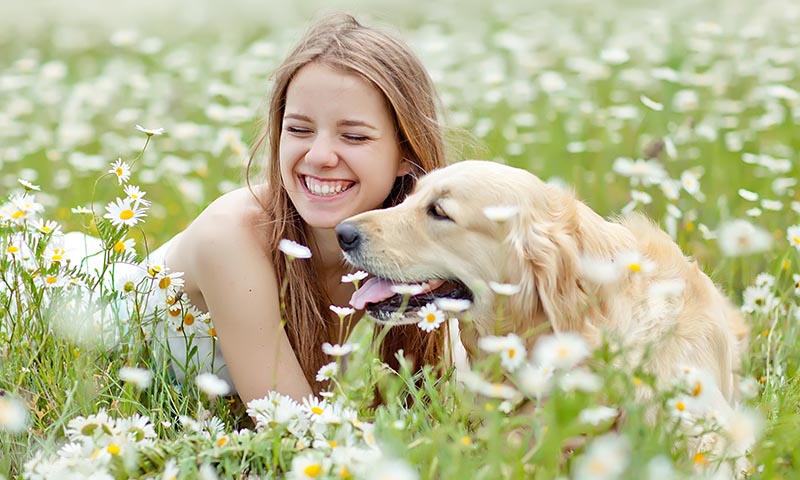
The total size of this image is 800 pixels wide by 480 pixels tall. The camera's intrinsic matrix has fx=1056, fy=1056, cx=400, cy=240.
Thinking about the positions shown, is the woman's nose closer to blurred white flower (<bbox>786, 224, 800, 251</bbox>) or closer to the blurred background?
the blurred background

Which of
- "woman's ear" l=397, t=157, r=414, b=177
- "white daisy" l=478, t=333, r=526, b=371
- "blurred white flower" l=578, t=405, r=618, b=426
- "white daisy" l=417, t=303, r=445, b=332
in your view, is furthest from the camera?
"woman's ear" l=397, t=157, r=414, b=177

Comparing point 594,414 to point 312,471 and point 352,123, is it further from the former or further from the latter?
point 352,123

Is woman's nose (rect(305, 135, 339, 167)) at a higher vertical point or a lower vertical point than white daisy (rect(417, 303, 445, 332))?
higher

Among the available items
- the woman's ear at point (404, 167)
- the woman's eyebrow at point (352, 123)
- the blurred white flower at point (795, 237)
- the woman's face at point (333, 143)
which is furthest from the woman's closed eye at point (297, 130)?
the blurred white flower at point (795, 237)

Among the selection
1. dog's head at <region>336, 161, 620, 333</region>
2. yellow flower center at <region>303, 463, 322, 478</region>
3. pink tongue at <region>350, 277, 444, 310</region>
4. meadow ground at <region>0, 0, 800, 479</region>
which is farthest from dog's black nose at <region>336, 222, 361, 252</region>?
yellow flower center at <region>303, 463, 322, 478</region>

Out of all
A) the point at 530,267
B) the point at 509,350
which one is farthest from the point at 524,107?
the point at 509,350

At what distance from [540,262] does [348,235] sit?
0.56 meters

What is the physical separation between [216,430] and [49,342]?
728 mm

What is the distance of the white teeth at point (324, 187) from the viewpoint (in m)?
3.38

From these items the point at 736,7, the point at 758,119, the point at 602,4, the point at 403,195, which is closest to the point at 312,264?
the point at 403,195

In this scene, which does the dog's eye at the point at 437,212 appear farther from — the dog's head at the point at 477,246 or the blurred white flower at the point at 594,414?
the blurred white flower at the point at 594,414

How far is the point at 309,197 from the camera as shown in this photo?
3.39 metres

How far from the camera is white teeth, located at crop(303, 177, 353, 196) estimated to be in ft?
11.1

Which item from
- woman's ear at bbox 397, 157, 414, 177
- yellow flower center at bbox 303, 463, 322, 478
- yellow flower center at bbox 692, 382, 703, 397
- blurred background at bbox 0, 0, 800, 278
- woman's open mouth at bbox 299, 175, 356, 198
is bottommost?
blurred background at bbox 0, 0, 800, 278
